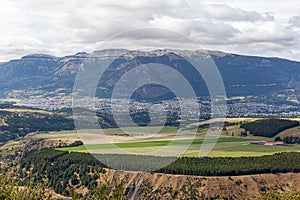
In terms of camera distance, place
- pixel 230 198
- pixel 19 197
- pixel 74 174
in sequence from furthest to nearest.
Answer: pixel 74 174, pixel 230 198, pixel 19 197

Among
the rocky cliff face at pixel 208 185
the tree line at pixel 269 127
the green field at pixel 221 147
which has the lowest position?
the rocky cliff face at pixel 208 185

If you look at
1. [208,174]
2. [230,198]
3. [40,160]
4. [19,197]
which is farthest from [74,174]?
[19,197]

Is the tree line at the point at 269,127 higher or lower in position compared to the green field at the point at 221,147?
higher

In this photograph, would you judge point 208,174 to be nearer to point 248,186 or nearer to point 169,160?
Result: point 248,186

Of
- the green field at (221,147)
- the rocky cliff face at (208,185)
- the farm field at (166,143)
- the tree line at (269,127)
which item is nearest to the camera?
the rocky cliff face at (208,185)

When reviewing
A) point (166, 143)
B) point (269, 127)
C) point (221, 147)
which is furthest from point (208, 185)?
point (269, 127)

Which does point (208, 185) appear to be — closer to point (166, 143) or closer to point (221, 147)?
point (221, 147)

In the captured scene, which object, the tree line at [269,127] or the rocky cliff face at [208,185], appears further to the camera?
the tree line at [269,127]

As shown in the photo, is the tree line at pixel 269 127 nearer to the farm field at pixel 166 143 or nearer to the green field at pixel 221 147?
the farm field at pixel 166 143

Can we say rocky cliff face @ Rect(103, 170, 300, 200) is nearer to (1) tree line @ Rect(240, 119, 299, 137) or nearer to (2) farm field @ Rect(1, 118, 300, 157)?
(2) farm field @ Rect(1, 118, 300, 157)

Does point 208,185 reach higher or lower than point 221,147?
lower

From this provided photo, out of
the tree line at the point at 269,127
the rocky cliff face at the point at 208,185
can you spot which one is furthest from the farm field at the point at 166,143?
the rocky cliff face at the point at 208,185
